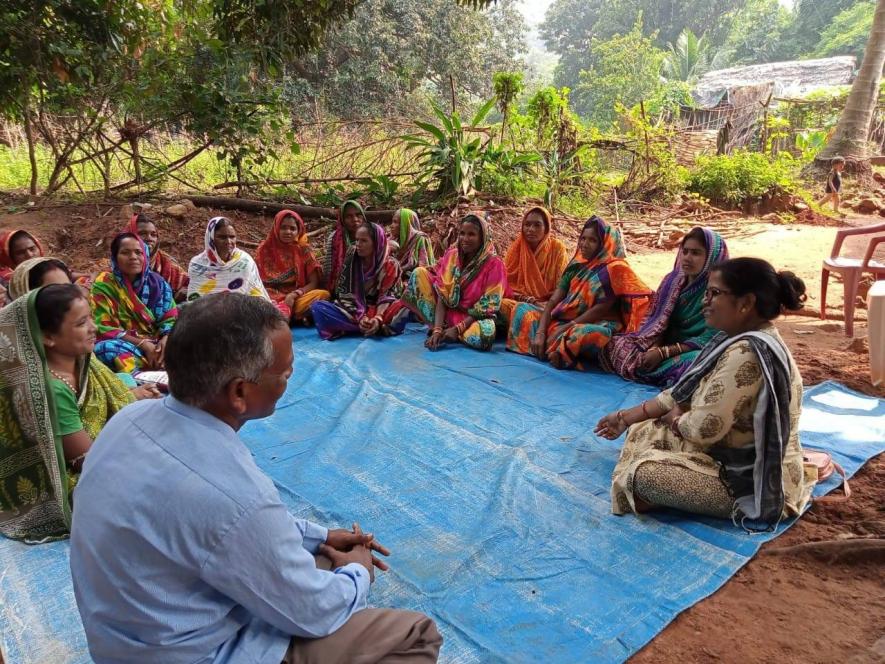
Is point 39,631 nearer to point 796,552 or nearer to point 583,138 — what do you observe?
point 796,552

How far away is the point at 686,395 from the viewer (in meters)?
2.68

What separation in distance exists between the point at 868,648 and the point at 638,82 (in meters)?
27.2

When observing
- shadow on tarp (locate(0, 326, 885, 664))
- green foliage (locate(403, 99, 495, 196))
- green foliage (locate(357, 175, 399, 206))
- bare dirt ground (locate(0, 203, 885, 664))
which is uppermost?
green foliage (locate(403, 99, 495, 196))

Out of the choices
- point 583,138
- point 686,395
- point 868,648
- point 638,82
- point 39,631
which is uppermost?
point 638,82

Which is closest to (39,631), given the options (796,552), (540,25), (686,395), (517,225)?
(686,395)

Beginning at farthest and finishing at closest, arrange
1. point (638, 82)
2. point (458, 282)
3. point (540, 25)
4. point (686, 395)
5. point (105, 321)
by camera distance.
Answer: point (540, 25)
point (638, 82)
point (458, 282)
point (105, 321)
point (686, 395)

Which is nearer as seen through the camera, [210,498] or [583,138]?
[210,498]

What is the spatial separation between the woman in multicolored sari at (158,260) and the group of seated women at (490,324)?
16mm

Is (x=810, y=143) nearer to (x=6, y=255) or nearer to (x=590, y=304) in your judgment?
(x=590, y=304)

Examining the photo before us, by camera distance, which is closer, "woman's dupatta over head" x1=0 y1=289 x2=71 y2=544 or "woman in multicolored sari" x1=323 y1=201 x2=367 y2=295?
"woman's dupatta over head" x1=0 y1=289 x2=71 y2=544

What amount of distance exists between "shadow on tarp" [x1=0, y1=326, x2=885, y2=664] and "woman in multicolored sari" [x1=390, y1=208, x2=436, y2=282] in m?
1.70

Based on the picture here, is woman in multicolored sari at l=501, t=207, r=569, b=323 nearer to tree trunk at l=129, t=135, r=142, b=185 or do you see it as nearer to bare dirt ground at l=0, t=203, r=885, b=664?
bare dirt ground at l=0, t=203, r=885, b=664

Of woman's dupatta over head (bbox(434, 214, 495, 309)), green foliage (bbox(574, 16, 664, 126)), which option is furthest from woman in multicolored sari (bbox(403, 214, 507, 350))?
green foliage (bbox(574, 16, 664, 126))

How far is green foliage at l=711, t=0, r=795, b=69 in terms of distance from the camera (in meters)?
29.2
